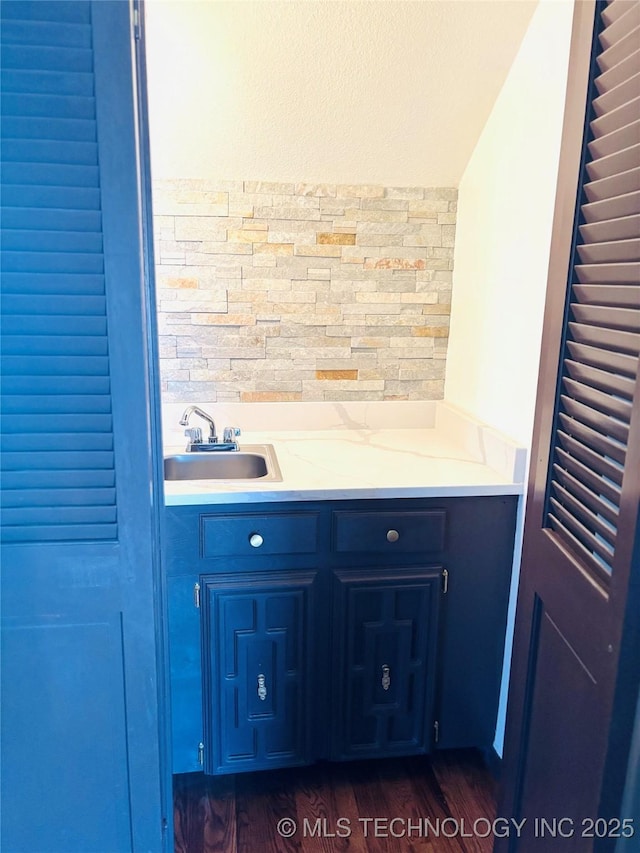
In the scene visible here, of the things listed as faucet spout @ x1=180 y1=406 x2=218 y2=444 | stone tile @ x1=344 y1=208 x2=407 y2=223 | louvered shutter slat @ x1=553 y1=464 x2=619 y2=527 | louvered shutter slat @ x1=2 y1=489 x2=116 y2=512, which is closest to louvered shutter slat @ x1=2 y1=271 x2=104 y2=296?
louvered shutter slat @ x1=2 y1=489 x2=116 y2=512

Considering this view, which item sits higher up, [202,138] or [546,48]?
[546,48]

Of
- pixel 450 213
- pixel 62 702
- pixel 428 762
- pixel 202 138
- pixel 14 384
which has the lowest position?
pixel 428 762

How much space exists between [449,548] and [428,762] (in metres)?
0.75

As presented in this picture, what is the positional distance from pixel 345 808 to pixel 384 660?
0.44 meters

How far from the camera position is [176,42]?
5.44 ft

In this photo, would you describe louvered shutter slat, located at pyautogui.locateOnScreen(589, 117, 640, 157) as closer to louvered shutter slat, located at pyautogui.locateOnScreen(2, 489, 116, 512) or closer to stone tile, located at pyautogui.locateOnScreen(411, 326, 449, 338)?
louvered shutter slat, located at pyautogui.locateOnScreen(2, 489, 116, 512)

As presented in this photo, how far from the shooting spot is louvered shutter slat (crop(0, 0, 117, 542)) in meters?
0.86

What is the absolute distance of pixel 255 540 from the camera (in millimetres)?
1612

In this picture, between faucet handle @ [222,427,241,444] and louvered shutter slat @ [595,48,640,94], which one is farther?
faucet handle @ [222,427,241,444]

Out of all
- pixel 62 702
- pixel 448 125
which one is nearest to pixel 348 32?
pixel 448 125

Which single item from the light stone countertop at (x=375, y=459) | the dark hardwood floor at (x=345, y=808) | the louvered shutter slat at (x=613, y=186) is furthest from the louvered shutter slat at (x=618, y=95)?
the dark hardwood floor at (x=345, y=808)

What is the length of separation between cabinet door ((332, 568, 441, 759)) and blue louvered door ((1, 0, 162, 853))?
0.73 meters

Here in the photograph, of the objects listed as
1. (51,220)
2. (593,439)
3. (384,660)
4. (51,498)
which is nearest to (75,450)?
(51,498)

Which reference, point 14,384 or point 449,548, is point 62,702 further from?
point 449,548
